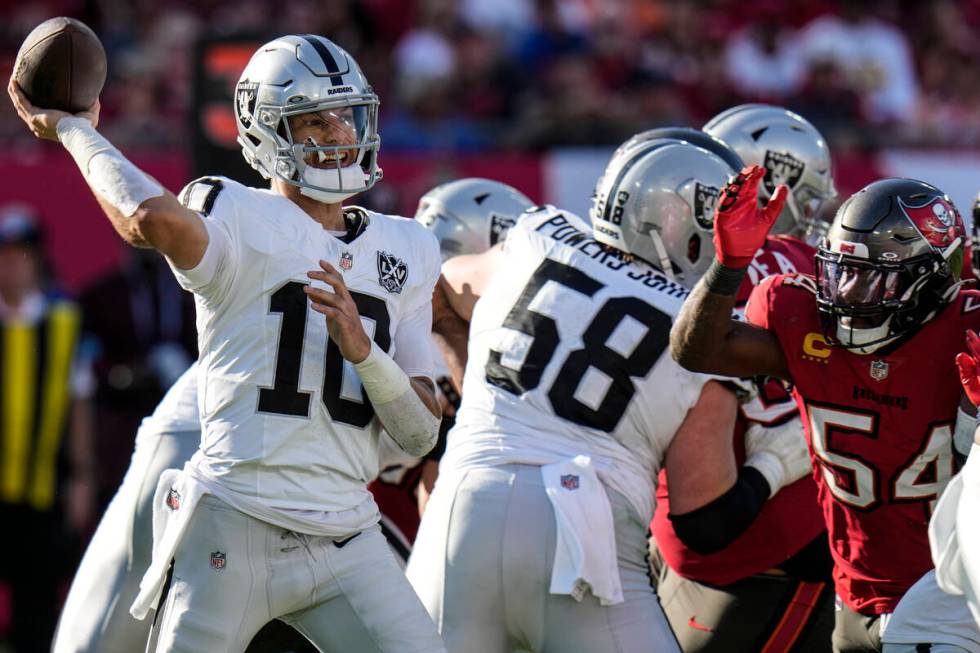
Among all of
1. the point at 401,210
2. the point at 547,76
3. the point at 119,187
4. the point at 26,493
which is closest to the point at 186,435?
the point at 119,187

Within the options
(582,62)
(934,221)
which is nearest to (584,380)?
(934,221)

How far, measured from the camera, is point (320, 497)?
3.58 m

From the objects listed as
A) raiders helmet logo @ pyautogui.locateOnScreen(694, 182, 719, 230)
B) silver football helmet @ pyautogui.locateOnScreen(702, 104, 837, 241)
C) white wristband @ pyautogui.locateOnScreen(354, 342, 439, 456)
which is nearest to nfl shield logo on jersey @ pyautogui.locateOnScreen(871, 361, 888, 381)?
raiders helmet logo @ pyautogui.locateOnScreen(694, 182, 719, 230)

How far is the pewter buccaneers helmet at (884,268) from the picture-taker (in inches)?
148

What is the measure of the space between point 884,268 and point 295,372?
1.42 metres

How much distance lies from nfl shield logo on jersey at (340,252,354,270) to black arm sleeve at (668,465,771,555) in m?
1.08

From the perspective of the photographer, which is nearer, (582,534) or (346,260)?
(346,260)

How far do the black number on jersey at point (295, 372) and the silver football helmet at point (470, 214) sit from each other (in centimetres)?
158

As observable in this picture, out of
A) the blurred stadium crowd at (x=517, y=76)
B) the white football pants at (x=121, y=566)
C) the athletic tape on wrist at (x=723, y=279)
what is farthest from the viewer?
the blurred stadium crowd at (x=517, y=76)

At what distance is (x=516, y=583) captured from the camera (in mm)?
3867

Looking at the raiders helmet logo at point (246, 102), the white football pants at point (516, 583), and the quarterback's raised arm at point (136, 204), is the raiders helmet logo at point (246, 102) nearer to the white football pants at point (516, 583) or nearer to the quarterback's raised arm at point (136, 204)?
the quarterback's raised arm at point (136, 204)

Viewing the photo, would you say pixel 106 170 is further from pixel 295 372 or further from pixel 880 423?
pixel 880 423

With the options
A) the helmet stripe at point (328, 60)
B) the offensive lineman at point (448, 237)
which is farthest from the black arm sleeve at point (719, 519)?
the helmet stripe at point (328, 60)

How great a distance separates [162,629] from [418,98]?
694 cm
